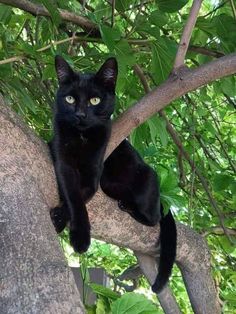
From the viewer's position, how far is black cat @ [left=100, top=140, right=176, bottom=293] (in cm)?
149

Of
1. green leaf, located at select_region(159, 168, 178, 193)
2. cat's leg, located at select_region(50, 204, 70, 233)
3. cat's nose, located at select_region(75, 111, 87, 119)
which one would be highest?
cat's nose, located at select_region(75, 111, 87, 119)

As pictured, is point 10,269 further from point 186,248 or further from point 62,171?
point 186,248

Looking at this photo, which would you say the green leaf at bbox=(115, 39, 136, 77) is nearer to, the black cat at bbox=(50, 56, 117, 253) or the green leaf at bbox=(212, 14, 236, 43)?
the black cat at bbox=(50, 56, 117, 253)

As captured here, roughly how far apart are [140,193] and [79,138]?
10.1 inches

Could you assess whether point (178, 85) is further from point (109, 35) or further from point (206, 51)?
point (206, 51)

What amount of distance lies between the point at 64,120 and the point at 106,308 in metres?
0.50

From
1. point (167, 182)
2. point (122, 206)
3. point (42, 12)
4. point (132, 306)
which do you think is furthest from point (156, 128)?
point (132, 306)

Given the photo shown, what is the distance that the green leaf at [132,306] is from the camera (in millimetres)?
1027

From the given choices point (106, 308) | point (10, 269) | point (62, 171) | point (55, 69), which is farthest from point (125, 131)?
point (10, 269)

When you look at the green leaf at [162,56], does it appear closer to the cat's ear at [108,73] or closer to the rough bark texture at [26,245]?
the cat's ear at [108,73]

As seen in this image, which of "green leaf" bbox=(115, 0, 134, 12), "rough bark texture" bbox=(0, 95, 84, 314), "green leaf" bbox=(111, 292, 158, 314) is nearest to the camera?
"rough bark texture" bbox=(0, 95, 84, 314)

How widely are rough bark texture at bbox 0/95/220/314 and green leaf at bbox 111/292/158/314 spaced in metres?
0.24

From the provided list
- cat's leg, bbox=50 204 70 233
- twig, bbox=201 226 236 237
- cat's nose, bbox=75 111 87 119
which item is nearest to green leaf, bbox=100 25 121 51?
cat's nose, bbox=75 111 87 119

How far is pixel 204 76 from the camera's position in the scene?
1.24 metres
